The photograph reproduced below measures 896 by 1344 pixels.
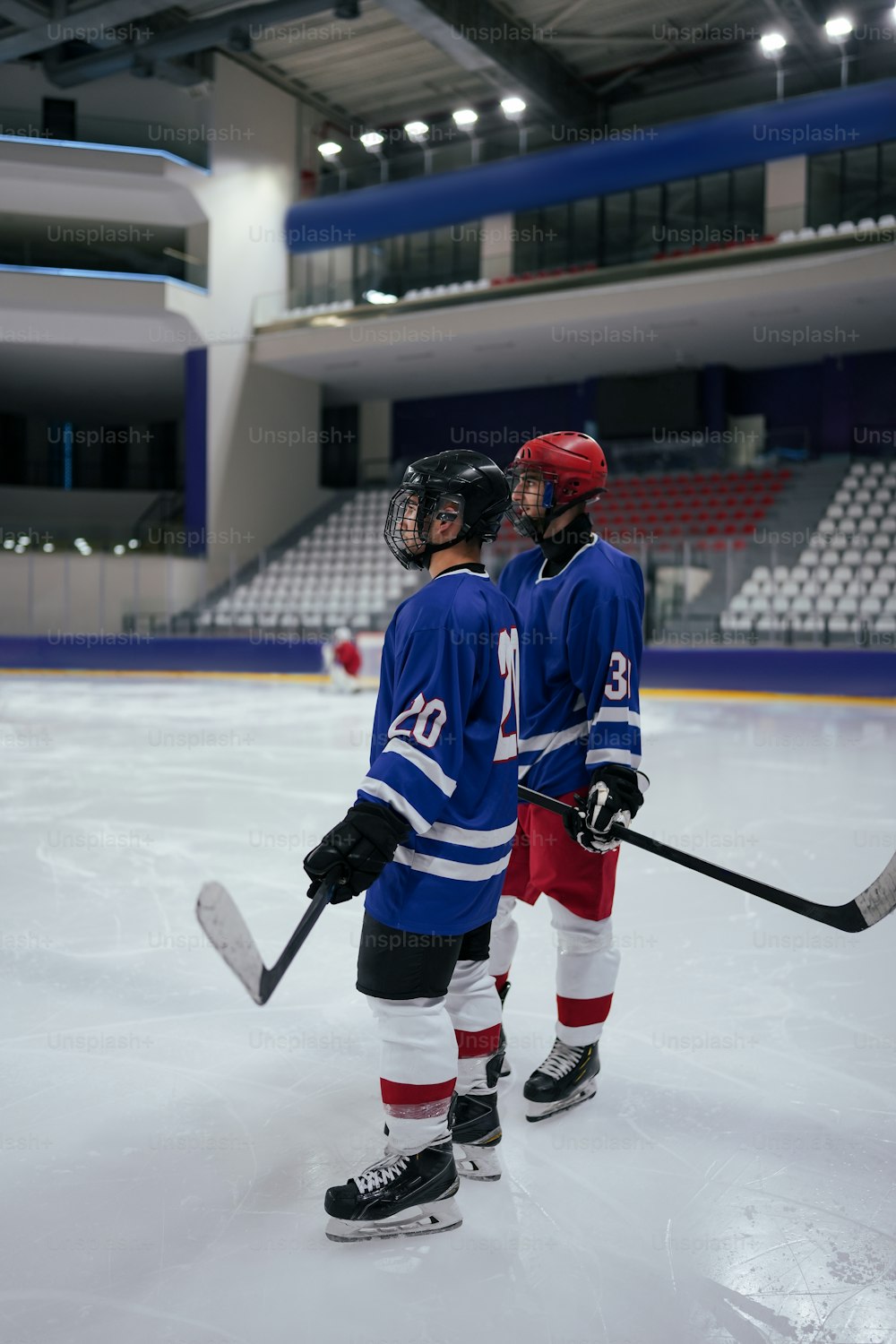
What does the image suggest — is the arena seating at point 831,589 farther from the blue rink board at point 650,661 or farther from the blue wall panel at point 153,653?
the blue wall panel at point 153,653

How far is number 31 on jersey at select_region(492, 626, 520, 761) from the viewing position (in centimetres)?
176

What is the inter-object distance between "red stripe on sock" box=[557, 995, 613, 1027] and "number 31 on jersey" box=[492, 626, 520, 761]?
719 mm

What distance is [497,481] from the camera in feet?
6.05

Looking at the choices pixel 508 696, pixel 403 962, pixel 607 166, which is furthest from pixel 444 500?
pixel 607 166

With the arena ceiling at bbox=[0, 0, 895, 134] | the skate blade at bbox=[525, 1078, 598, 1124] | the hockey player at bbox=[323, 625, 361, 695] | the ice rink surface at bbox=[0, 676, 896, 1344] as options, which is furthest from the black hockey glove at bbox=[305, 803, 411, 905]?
the arena ceiling at bbox=[0, 0, 895, 134]

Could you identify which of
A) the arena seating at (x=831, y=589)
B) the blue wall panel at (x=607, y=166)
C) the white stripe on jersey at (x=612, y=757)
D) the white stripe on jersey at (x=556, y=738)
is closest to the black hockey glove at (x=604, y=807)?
the white stripe on jersey at (x=612, y=757)

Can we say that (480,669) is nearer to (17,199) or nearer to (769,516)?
(769,516)

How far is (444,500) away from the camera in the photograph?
5.88 feet

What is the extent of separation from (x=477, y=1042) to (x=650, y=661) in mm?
11055

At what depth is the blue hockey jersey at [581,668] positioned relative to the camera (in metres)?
2.10

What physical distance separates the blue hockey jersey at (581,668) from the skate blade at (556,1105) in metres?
0.63

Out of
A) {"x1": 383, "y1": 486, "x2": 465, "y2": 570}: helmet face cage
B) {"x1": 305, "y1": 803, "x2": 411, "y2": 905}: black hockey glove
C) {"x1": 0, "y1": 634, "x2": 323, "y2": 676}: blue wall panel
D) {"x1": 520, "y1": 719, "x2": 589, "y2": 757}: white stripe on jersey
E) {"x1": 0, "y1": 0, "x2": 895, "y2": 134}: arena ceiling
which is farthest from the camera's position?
{"x1": 0, "y1": 634, "x2": 323, "y2": 676}: blue wall panel

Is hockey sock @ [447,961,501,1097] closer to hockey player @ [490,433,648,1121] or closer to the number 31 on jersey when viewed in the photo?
hockey player @ [490,433,648,1121]

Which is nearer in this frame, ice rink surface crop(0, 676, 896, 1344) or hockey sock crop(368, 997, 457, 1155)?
ice rink surface crop(0, 676, 896, 1344)
